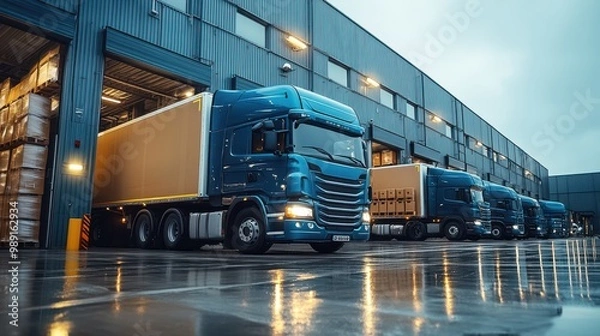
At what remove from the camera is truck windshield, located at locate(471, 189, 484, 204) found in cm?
1843

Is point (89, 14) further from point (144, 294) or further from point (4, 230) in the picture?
point (144, 294)

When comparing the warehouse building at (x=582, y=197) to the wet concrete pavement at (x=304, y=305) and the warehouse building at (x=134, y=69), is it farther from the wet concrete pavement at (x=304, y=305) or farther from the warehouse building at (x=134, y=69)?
the wet concrete pavement at (x=304, y=305)

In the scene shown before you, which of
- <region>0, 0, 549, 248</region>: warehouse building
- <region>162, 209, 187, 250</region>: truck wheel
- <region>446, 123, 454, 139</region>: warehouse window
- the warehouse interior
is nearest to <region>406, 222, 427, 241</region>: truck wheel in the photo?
<region>0, 0, 549, 248</region>: warehouse building

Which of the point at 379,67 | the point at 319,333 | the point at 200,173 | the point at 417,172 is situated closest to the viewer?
the point at 319,333

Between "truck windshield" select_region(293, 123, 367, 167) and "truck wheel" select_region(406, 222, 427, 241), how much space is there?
1118cm

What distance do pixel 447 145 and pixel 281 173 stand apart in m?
28.1

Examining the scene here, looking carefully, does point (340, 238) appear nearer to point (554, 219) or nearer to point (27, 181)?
point (27, 181)

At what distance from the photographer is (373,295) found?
3096 millimetres

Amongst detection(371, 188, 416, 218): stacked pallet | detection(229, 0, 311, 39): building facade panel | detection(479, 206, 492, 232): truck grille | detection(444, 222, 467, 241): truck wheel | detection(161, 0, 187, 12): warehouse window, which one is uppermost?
detection(229, 0, 311, 39): building facade panel

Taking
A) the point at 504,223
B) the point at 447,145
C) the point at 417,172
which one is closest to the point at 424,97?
the point at 447,145

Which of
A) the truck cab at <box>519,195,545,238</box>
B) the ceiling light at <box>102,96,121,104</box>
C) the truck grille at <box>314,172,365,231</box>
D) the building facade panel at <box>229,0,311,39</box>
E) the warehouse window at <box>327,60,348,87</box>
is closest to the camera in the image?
the truck grille at <box>314,172,365,231</box>

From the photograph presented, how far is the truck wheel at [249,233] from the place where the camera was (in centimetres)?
830

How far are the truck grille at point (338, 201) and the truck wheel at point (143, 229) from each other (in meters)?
4.94

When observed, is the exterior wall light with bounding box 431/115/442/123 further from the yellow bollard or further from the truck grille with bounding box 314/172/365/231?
the yellow bollard
